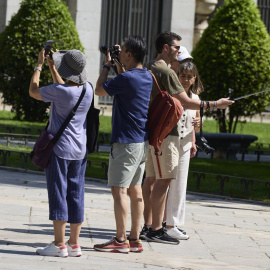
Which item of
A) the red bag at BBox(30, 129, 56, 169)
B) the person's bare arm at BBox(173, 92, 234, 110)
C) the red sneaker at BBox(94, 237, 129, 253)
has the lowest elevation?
the red sneaker at BBox(94, 237, 129, 253)

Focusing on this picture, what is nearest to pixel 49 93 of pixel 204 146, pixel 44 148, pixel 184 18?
pixel 44 148

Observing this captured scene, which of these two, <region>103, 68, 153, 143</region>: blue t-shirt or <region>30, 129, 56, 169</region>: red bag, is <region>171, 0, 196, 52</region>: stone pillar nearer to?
<region>103, 68, 153, 143</region>: blue t-shirt

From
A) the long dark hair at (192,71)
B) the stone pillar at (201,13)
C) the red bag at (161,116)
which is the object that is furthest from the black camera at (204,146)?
the stone pillar at (201,13)

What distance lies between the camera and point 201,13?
3058 cm

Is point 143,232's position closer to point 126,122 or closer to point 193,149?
point 193,149

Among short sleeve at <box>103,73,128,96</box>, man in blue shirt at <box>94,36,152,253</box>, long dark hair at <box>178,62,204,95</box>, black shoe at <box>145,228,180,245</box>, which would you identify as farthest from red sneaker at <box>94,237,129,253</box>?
long dark hair at <box>178,62,204,95</box>

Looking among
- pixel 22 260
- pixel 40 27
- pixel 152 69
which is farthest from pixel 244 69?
pixel 22 260

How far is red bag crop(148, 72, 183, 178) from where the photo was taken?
7.18m

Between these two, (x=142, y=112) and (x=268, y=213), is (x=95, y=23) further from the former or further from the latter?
(x=142, y=112)

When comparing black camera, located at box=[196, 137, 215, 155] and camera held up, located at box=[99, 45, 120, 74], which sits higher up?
camera held up, located at box=[99, 45, 120, 74]

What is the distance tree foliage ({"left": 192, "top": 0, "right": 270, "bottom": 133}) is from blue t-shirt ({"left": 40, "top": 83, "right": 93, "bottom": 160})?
13.6 m

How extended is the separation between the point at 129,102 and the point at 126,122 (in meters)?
0.17

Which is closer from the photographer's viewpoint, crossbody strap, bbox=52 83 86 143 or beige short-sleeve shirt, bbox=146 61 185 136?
crossbody strap, bbox=52 83 86 143

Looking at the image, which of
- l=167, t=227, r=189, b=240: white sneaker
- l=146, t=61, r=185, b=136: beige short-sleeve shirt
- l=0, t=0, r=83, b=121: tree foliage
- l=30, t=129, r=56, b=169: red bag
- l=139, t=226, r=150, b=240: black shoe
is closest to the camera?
l=30, t=129, r=56, b=169: red bag
